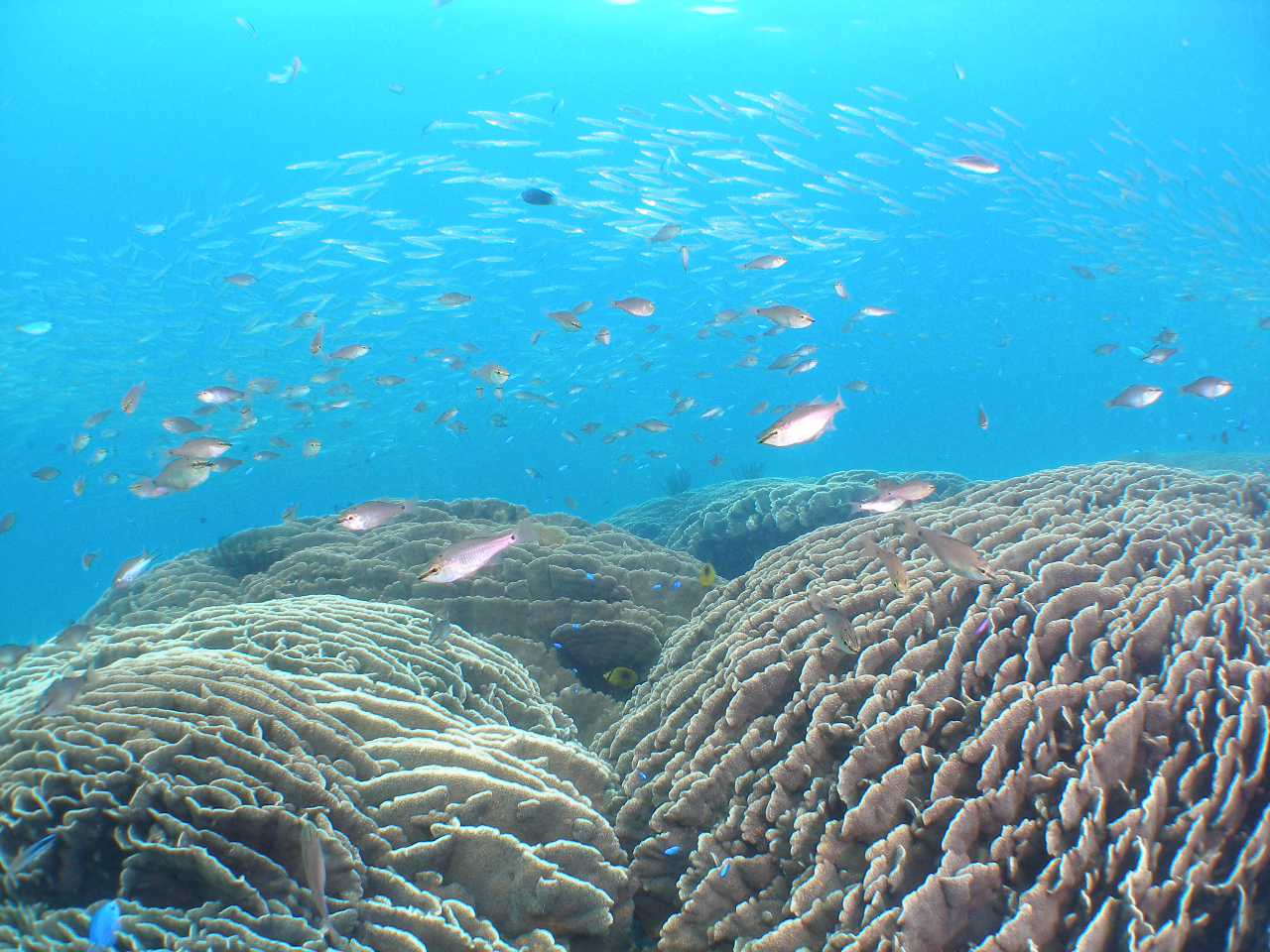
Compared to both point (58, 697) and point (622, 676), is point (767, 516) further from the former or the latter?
point (58, 697)

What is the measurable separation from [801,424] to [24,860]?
4.04m

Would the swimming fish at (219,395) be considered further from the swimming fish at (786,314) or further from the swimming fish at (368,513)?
the swimming fish at (786,314)

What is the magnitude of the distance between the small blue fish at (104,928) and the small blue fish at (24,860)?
0.42 m

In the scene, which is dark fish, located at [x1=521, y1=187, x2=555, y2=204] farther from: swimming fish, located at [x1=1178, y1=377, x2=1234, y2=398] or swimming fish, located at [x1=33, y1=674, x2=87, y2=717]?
swimming fish, located at [x1=1178, y1=377, x2=1234, y2=398]

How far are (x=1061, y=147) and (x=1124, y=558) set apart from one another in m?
48.0

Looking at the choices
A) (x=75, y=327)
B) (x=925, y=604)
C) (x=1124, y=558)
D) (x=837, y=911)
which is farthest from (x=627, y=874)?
(x=75, y=327)

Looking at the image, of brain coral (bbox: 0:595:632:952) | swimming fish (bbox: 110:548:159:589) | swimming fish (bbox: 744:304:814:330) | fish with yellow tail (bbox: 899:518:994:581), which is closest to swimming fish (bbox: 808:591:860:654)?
fish with yellow tail (bbox: 899:518:994:581)

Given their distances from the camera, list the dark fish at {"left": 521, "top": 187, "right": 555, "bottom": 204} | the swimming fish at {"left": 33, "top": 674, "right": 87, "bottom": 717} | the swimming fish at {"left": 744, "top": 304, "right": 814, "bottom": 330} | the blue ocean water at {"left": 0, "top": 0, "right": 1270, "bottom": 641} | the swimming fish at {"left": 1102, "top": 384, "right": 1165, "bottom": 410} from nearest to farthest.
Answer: the swimming fish at {"left": 33, "top": 674, "right": 87, "bottom": 717}
the swimming fish at {"left": 1102, "top": 384, "right": 1165, "bottom": 410}
the swimming fish at {"left": 744, "top": 304, "right": 814, "bottom": 330}
the dark fish at {"left": 521, "top": 187, "right": 555, "bottom": 204}
the blue ocean water at {"left": 0, "top": 0, "right": 1270, "bottom": 641}

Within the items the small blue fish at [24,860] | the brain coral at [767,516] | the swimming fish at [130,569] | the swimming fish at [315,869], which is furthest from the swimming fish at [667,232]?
the small blue fish at [24,860]

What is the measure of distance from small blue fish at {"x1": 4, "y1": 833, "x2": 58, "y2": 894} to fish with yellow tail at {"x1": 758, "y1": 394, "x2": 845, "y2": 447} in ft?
12.0

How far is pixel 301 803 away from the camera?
211 cm

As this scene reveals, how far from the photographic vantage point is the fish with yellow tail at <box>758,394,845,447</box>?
377 centimetres

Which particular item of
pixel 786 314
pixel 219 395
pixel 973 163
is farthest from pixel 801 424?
pixel 973 163

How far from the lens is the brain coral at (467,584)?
16.6ft
